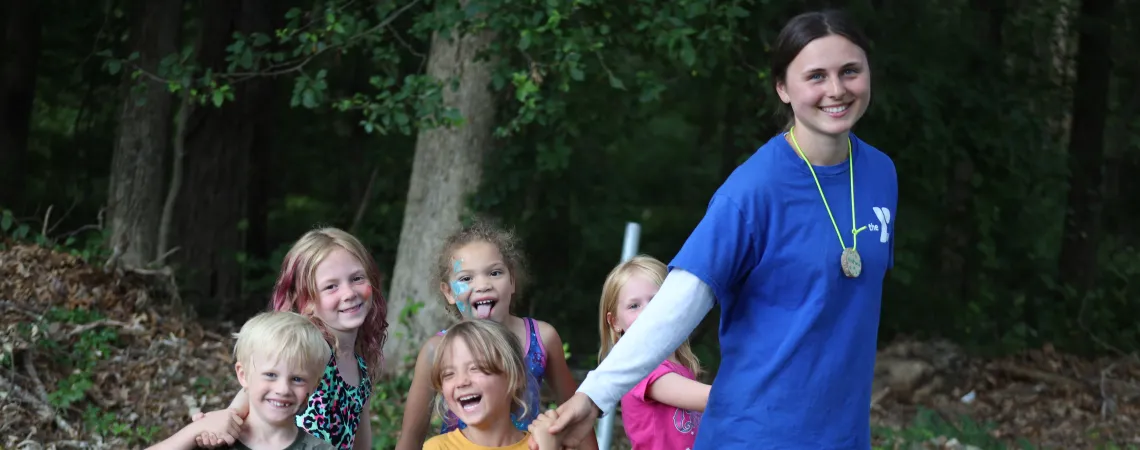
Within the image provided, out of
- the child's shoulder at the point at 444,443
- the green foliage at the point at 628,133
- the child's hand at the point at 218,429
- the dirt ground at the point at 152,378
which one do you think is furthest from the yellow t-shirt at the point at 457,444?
the green foliage at the point at 628,133

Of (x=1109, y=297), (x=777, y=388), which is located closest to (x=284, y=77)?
(x=1109, y=297)

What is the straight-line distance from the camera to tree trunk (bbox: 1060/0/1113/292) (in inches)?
494

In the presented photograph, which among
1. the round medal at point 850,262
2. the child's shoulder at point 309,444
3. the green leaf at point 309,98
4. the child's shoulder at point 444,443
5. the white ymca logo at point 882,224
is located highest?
the green leaf at point 309,98

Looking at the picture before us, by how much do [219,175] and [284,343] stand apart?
770 centimetres

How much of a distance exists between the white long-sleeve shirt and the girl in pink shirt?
825 mm

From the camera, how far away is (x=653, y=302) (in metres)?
2.81

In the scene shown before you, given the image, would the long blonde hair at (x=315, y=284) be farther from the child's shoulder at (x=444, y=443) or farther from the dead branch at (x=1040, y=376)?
the dead branch at (x=1040, y=376)

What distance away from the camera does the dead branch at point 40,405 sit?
6328mm

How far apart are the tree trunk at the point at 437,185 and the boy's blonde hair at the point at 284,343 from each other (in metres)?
4.89

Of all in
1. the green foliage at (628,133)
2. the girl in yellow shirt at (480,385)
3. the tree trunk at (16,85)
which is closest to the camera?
the girl in yellow shirt at (480,385)

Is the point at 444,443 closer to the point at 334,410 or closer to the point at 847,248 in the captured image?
the point at 334,410

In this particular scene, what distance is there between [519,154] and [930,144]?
10.1 ft

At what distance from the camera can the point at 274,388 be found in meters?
3.36

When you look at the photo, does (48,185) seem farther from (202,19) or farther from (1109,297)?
(1109,297)
